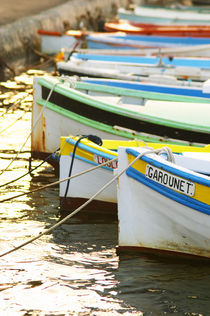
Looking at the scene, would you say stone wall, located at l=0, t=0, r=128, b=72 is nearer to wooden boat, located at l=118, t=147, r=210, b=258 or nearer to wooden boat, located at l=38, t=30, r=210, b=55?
wooden boat, located at l=38, t=30, r=210, b=55

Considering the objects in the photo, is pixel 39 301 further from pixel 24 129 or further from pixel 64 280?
pixel 24 129

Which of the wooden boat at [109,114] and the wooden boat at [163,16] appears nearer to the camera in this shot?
the wooden boat at [109,114]

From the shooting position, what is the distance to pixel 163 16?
915 inches

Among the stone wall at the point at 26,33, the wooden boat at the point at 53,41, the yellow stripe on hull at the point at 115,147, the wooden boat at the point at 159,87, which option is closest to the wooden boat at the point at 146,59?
the wooden boat at the point at 159,87

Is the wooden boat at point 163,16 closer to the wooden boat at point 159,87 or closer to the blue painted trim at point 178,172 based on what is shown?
the wooden boat at point 159,87

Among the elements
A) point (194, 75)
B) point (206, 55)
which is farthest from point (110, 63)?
point (206, 55)

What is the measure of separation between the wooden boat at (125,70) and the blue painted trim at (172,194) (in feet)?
17.6

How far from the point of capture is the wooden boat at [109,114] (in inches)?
377

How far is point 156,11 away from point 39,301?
18.3m

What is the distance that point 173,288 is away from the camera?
6.95 metres

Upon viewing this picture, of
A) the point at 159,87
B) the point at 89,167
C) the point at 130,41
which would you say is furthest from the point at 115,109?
the point at 130,41

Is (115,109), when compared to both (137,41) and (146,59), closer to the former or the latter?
(146,59)

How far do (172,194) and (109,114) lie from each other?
3.08 m

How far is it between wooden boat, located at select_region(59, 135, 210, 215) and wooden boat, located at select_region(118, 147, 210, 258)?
0.84m
